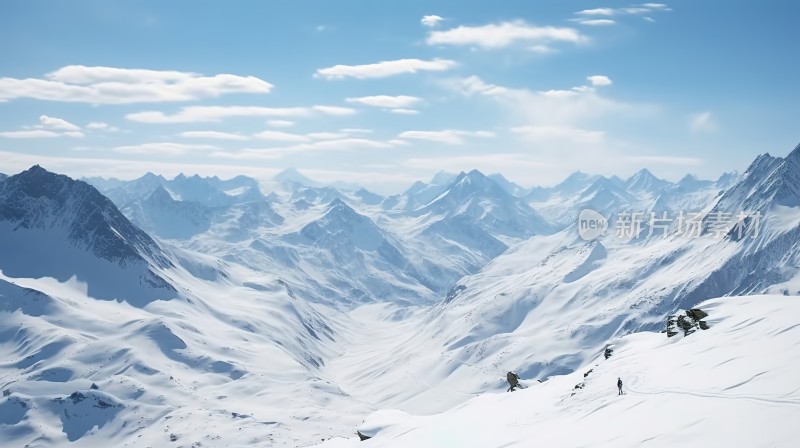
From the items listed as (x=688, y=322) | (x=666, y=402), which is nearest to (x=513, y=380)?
(x=688, y=322)

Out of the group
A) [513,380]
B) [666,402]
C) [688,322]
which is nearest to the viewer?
[666,402]

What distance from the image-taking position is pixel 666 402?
37.6 meters

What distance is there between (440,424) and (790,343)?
89.7 feet

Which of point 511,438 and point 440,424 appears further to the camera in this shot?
point 440,424

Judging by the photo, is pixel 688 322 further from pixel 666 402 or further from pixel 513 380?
pixel 666 402

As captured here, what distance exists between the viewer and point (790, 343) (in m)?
40.8

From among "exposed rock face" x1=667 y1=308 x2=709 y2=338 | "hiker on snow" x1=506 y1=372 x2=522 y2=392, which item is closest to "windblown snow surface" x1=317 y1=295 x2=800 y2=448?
"exposed rock face" x1=667 y1=308 x2=709 y2=338

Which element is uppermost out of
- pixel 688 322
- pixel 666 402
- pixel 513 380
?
pixel 688 322

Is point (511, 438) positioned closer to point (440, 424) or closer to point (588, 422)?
point (588, 422)

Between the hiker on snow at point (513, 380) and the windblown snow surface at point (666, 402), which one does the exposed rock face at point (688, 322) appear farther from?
the hiker on snow at point (513, 380)

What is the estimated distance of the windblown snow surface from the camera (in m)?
31.8

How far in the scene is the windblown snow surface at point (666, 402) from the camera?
31.8 metres


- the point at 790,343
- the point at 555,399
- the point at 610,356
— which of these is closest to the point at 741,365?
the point at 790,343

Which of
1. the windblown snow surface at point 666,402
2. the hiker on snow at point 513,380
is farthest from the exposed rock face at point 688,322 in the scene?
the hiker on snow at point 513,380
